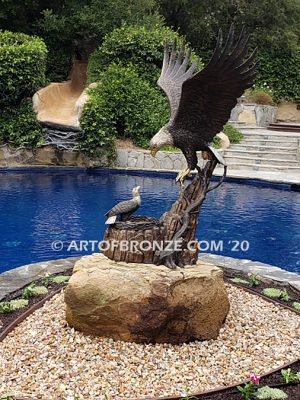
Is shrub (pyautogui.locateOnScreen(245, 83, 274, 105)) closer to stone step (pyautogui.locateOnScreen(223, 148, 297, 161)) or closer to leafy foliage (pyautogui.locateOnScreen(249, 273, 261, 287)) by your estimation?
stone step (pyautogui.locateOnScreen(223, 148, 297, 161))

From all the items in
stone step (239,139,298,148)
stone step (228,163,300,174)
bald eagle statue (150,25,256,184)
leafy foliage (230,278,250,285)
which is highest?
bald eagle statue (150,25,256,184)

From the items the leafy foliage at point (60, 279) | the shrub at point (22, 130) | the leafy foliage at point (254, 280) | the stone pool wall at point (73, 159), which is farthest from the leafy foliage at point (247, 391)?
the shrub at point (22, 130)

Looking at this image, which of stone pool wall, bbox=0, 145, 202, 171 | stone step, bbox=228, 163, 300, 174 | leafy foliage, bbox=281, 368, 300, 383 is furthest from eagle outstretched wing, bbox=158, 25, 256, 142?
stone step, bbox=228, 163, 300, 174

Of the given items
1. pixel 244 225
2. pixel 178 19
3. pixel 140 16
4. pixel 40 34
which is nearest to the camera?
pixel 244 225

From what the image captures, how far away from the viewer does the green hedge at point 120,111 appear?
12953 mm

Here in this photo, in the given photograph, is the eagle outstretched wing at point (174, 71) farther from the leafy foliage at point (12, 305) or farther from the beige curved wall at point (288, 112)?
the beige curved wall at point (288, 112)

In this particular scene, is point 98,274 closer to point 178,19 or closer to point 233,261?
point 233,261

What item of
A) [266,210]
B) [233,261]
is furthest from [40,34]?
[233,261]

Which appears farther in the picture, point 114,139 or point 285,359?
point 114,139

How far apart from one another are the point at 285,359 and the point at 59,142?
33.6 ft

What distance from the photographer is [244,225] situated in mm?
8898

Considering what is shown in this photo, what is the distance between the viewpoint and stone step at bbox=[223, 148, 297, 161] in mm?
13620

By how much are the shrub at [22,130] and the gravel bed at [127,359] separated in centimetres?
919

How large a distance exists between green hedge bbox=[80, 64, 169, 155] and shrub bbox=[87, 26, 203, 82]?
44cm
